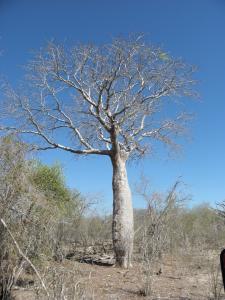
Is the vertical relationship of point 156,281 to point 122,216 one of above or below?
below

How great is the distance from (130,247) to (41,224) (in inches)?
193

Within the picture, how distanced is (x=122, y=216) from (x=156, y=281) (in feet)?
9.17

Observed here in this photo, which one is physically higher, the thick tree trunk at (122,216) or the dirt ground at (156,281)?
the thick tree trunk at (122,216)

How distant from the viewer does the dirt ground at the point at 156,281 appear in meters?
6.28

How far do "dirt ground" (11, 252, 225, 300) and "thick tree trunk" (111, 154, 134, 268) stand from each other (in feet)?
1.27

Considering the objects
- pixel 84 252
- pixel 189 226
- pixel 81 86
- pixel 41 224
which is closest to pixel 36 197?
pixel 41 224

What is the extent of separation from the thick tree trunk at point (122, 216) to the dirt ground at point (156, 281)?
0.39 m

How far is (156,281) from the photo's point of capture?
27.0 ft

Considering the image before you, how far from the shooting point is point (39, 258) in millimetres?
6102

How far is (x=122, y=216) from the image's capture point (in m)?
10.8

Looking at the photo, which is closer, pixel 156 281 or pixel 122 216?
pixel 156 281

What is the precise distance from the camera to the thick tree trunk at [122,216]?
10484 millimetres

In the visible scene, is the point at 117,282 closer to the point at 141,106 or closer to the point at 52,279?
the point at 52,279

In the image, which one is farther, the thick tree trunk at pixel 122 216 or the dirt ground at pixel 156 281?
the thick tree trunk at pixel 122 216
